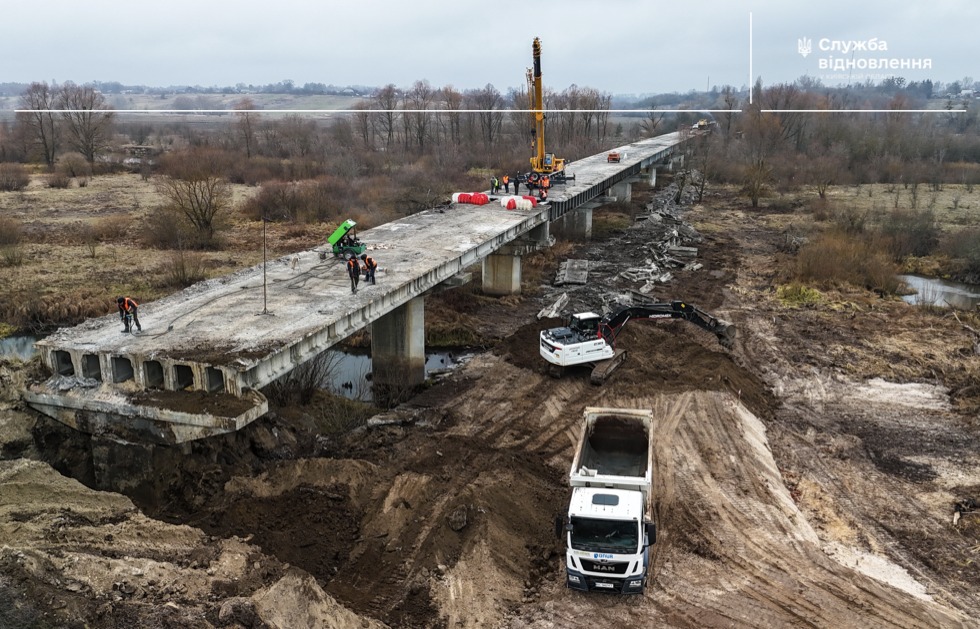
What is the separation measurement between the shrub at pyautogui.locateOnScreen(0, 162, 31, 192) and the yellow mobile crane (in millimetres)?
54619

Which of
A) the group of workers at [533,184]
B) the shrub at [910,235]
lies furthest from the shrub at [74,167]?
the shrub at [910,235]

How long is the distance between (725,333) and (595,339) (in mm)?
6873

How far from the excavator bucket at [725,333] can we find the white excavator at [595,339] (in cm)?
136

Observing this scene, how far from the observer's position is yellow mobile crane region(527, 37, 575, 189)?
4425 centimetres

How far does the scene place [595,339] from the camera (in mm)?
27016

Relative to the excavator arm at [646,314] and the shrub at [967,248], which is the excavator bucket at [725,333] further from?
the shrub at [967,248]

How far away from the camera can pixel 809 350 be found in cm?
3195

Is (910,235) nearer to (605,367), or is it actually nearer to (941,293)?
(941,293)

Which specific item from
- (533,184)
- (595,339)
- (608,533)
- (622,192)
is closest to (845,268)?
(533,184)

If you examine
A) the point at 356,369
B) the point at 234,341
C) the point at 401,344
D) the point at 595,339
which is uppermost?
the point at 234,341

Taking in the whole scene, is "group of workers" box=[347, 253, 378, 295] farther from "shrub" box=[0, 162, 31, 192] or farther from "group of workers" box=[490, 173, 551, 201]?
"shrub" box=[0, 162, 31, 192]

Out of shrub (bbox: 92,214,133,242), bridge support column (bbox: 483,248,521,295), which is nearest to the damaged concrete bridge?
bridge support column (bbox: 483,248,521,295)

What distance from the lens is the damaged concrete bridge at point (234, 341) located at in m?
18.1

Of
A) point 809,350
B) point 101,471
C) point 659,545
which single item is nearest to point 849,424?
point 809,350
